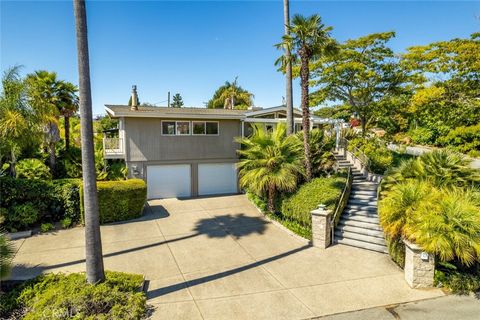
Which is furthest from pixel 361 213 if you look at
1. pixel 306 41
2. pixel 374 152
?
pixel 306 41

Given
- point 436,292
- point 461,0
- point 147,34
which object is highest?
point 461,0

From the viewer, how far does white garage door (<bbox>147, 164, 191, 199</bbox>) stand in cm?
1755

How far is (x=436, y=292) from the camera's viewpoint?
825cm

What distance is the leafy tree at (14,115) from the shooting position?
13820 millimetres

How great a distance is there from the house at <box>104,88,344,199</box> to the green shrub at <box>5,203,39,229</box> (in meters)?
5.24

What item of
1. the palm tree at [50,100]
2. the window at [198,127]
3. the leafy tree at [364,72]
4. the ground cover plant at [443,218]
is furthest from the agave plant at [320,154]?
the palm tree at [50,100]

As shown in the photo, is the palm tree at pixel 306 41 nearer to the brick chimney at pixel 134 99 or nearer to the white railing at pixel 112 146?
the brick chimney at pixel 134 99

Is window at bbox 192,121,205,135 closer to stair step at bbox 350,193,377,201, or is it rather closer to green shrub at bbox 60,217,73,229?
green shrub at bbox 60,217,73,229

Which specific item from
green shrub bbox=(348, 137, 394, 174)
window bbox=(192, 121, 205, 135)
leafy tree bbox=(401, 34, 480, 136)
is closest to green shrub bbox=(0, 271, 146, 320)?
window bbox=(192, 121, 205, 135)

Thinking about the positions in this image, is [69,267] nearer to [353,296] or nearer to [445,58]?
[353,296]

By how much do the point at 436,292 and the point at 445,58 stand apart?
42.9ft

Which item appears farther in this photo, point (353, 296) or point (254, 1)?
point (254, 1)

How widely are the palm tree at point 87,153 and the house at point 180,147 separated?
9.24 m

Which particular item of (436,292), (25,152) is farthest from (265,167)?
(25,152)
